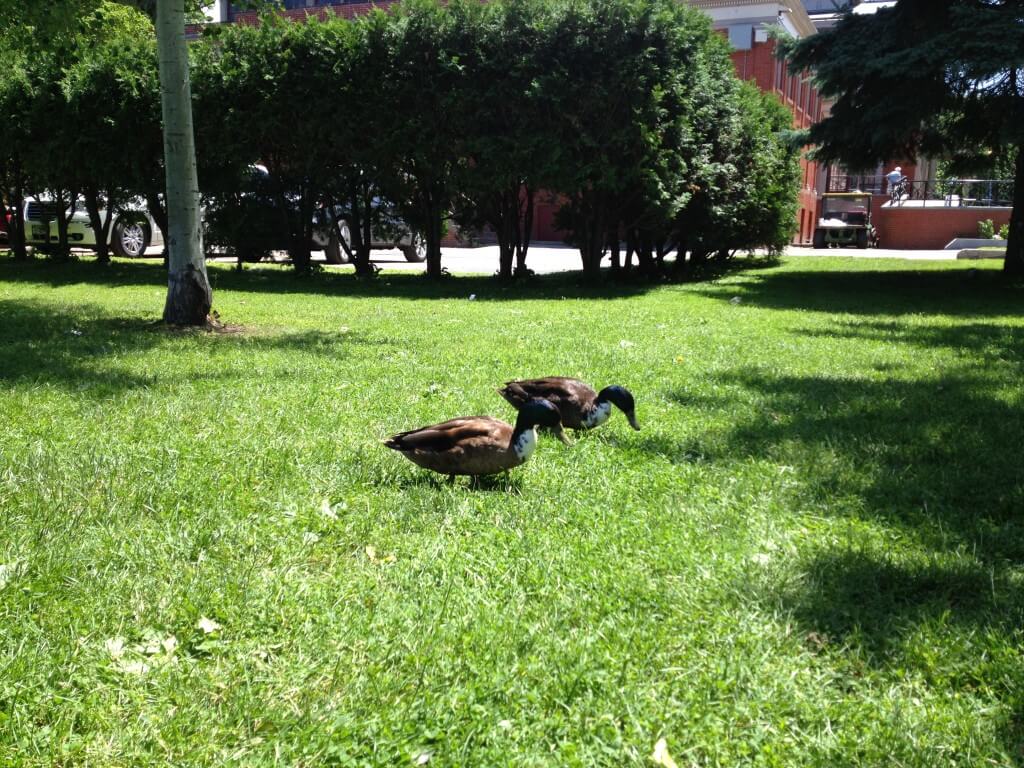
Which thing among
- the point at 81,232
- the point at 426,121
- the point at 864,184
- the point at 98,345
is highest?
the point at 864,184

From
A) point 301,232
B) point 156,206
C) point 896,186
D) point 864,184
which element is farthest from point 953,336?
point 864,184

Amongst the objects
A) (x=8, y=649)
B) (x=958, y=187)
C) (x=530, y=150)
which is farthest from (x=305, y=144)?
(x=958, y=187)

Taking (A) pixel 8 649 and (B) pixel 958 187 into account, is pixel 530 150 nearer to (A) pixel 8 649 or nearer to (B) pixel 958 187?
(A) pixel 8 649

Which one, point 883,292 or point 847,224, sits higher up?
point 847,224

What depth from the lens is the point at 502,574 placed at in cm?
318

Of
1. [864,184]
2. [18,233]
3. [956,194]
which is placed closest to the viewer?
[18,233]

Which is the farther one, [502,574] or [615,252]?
[615,252]

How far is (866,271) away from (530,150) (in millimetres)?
9325

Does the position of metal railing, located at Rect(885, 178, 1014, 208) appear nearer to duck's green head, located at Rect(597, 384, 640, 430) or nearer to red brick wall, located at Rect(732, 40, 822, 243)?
red brick wall, located at Rect(732, 40, 822, 243)

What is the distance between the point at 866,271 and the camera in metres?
19.4

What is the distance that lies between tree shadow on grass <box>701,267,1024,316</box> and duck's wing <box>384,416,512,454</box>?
9.09 meters

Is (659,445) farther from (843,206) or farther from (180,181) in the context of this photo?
(843,206)

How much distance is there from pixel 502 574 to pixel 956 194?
4237 centimetres

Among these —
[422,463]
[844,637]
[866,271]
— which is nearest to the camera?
[844,637]
